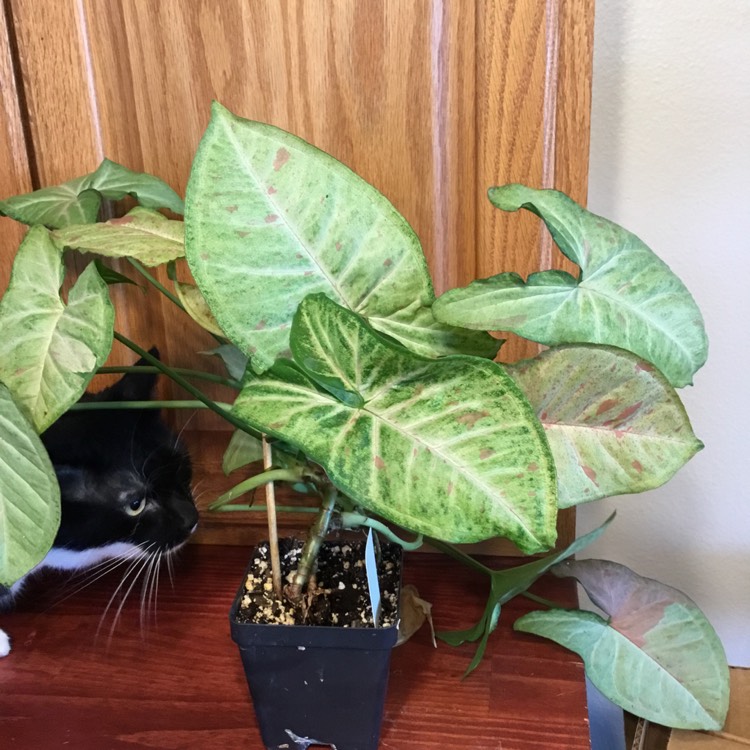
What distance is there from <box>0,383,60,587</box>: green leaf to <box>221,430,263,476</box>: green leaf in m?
0.26

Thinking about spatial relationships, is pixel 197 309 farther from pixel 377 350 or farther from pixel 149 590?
pixel 149 590

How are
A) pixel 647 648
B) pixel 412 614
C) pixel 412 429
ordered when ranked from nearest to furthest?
pixel 412 429
pixel 647 648
pixel 412 614

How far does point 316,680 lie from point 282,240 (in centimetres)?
35

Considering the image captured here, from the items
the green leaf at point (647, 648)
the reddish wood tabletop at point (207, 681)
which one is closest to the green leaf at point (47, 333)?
the reddish wood tabletop at point (207, 681)

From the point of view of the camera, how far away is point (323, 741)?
24.6 inches

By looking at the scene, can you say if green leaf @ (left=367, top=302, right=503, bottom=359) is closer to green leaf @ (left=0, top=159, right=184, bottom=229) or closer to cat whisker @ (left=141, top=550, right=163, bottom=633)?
green leaf @ (left=0, top=159, right=184, bottom=229)

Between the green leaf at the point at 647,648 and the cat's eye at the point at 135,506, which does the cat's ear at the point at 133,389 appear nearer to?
the cat's eye at the point at 135,506

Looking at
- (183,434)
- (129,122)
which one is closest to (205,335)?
(183,434)

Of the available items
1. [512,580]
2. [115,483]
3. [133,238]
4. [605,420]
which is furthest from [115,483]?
[605,420]

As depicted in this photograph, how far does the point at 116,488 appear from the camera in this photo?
2.61 ft

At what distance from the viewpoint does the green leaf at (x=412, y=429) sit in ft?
1.26

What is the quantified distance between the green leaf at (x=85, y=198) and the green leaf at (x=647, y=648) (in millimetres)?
548

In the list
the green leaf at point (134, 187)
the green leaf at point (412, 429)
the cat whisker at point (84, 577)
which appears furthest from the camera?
the cat whisker at point (84, 577)

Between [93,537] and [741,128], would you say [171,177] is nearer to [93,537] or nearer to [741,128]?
[93,537]
